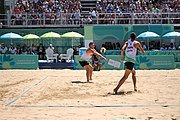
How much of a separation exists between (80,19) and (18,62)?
8835mm

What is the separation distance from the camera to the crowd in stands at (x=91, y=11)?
2898 centimetres

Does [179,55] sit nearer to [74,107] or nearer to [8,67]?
[8,67]

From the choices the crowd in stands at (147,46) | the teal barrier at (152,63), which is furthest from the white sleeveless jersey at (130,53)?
the crowd in stands at (147,46)

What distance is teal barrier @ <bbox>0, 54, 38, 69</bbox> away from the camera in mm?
21859

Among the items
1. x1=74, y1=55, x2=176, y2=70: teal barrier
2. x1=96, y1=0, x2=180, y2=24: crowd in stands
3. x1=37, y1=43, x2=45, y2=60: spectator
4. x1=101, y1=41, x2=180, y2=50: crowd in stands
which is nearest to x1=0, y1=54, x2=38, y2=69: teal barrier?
x1=74, y1=55, x2=176, y2=70: teal barrier

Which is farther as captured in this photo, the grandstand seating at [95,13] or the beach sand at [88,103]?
the grandstand seating at [95,13]

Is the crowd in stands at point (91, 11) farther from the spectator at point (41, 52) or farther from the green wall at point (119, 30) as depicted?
the spectator at point (41, 52)

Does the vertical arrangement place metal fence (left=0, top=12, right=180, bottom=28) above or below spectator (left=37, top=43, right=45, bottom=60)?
above

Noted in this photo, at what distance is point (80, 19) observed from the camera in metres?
29.5

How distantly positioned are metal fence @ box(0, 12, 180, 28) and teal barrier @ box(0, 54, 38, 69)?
7430mm

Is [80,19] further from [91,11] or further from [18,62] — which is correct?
[18,62]

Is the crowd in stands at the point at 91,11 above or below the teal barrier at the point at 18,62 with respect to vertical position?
above

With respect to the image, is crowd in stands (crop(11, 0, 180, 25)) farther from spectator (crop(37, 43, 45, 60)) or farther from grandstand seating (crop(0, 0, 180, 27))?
spectator (crop(37, 43, 45, 60))

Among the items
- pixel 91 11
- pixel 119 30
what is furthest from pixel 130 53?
pixel 91 11
